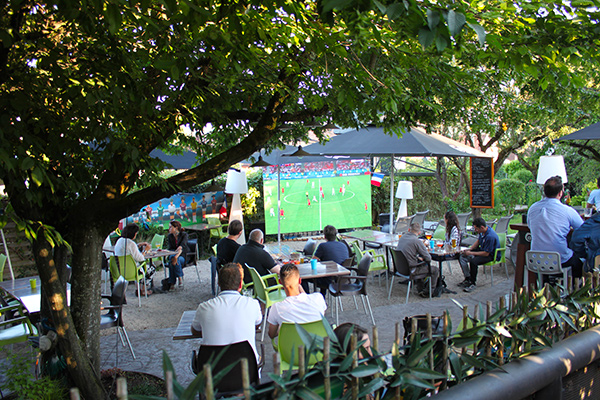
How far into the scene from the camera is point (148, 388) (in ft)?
13.2

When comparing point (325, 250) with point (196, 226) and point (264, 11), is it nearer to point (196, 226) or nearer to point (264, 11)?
point (264, 11)

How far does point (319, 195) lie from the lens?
1377 centimetres

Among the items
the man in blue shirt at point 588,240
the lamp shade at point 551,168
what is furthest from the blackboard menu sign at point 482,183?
the man in blue shirt at point 588,240

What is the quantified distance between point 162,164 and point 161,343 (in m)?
3.02

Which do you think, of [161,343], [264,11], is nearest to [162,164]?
[264,11]

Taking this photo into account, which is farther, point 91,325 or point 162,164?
point 91,325

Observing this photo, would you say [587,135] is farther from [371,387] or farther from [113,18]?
[113,18]

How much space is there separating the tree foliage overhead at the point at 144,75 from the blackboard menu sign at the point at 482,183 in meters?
6.81

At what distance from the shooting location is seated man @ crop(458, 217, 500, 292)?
7.76m

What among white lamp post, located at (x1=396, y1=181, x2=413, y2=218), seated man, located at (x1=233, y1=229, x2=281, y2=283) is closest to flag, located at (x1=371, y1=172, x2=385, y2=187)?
white lamp post, located at (x1=396, y1=181, x2=413, y2=218)

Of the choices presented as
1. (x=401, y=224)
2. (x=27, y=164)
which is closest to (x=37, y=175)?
(x=27, y=164)

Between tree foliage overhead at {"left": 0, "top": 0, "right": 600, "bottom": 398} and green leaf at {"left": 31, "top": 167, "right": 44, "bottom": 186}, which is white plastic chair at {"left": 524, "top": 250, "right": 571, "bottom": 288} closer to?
tree foliage overhead at {"left": 0, "top": 0, "right": 600, "bottom": 398}

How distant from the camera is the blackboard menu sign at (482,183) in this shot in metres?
10.7

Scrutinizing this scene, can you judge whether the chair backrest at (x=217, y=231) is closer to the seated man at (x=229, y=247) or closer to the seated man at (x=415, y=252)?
the seated man at (x=229, y=247)
